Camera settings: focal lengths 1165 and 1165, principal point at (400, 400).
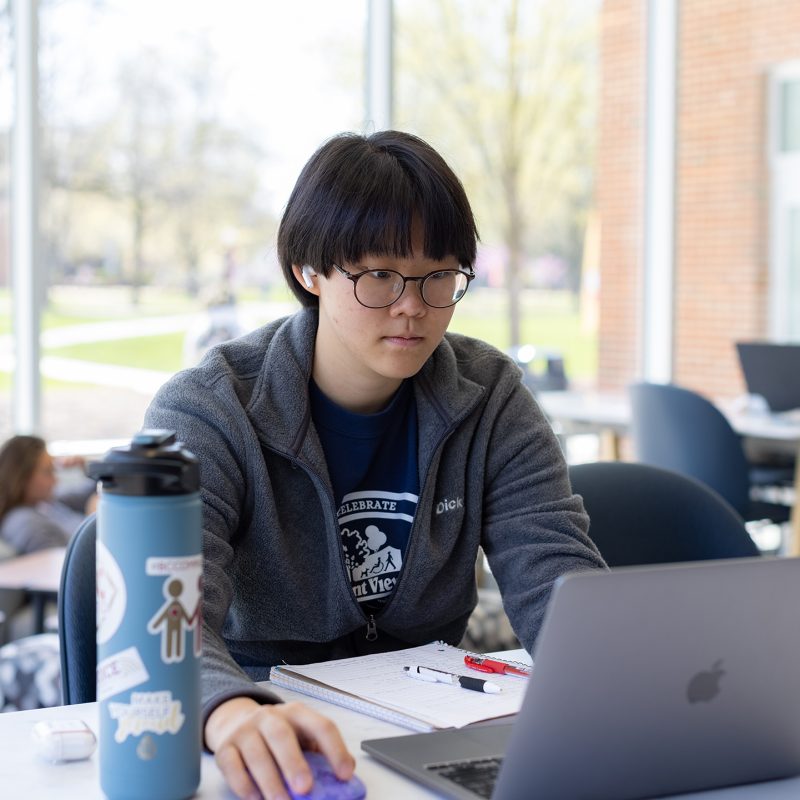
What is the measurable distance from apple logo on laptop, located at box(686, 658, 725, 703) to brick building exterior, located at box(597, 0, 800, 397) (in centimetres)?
515

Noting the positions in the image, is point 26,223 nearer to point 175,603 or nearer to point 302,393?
point 302,393

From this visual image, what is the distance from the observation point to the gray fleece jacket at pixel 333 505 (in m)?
1.41

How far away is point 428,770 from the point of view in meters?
0.99

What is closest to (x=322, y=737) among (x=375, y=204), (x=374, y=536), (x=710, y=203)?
(x=374, y=536)

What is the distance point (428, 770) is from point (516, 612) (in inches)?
20.6

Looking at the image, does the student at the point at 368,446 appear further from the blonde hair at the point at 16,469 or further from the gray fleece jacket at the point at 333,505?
the blonde hair at the point at 16,469

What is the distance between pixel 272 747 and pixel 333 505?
0.53 metres

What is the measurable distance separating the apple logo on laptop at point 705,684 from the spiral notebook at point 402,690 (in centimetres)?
27

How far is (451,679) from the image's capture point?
1236 mm

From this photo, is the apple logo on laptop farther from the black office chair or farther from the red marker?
the black office chair

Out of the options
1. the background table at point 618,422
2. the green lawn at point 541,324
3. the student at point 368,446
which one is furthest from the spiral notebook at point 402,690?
the green lawn at point 541,324

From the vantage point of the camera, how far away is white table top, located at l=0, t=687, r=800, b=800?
0.95m

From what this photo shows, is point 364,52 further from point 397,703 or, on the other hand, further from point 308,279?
point 397,703

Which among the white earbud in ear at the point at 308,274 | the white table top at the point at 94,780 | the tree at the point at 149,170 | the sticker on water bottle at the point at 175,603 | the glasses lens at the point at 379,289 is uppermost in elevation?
the tree at the point at 149,170
